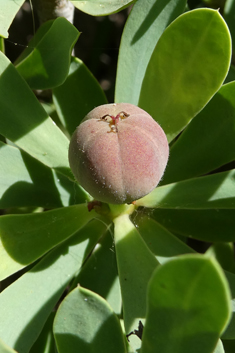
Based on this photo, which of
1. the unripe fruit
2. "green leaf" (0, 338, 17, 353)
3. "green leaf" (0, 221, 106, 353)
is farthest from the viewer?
"green leaf" (0, 221, 106, 353)

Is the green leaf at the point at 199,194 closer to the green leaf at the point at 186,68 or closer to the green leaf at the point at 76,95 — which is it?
the green leaf at the point at 186,68

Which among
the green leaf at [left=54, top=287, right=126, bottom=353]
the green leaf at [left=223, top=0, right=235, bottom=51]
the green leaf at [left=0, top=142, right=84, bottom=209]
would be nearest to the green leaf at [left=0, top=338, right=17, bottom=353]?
the green leaf at [left=54, top=287, right=126, bottom=353]

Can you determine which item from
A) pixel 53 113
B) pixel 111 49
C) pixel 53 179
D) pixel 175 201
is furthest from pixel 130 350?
pixel 111 49

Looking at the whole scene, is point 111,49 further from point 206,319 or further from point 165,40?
point 206,319

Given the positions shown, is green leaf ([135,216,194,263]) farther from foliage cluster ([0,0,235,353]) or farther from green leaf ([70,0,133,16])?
green leaf ([70,0,133,16])

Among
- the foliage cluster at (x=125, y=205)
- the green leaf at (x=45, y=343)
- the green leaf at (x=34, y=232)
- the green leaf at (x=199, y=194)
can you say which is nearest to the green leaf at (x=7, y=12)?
the foliage cluster at (x=125, y=205)

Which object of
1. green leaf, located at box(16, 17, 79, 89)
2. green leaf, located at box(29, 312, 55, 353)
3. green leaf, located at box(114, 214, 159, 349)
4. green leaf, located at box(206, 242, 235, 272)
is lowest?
green leaf, located at box(206, 242, 235, 272)
